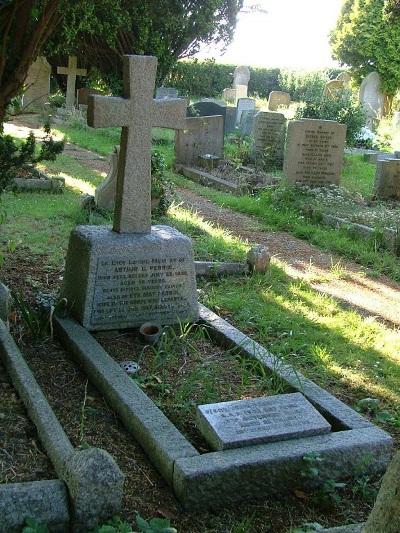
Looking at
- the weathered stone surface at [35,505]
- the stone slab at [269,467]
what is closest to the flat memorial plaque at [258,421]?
the stone slab at [269,467]

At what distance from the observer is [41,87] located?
2022 cm

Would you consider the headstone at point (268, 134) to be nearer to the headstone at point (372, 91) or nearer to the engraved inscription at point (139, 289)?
the engraved inscription at point (139, 289)

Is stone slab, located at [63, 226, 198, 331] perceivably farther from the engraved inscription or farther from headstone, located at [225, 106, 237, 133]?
headstone, located at [225, 106, 237, 133]

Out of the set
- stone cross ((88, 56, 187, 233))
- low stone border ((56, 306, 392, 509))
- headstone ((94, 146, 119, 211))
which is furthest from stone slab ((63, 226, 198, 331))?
headstone ((94, 146, 119, 211))

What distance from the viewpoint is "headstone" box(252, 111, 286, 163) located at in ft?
44.2

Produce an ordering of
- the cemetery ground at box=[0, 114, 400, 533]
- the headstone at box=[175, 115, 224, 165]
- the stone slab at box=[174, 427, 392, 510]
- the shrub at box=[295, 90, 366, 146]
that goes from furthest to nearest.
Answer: the shrub at box=[295, 90, 366, 146] < the headstone at box=[175, 115, 224, 165] < the cemetery ground at box=[0, 114, 400, 533] < the stone slab at box=[174, 427, 392, 510]

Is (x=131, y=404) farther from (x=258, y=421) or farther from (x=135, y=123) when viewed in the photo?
(x=135, y=123)

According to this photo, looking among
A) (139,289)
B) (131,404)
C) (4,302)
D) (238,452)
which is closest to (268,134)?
(139,289)

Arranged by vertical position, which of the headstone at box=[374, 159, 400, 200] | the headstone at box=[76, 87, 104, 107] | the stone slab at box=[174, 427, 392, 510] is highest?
the headstone at box=[76, 87, 104, 107]

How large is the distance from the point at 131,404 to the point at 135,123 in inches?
Answer: 83.4

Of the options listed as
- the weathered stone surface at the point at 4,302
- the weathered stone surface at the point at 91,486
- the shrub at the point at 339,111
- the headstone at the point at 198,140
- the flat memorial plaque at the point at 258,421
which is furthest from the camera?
the shrub at the point at 339,111

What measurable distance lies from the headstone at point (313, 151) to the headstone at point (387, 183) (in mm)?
788

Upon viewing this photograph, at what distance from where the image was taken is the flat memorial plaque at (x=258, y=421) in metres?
3.43

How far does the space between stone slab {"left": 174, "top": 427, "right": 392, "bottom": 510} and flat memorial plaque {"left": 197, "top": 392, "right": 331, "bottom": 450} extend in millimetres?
40
